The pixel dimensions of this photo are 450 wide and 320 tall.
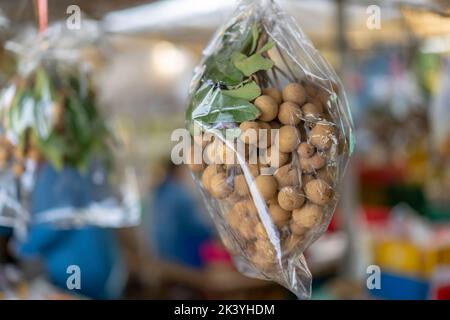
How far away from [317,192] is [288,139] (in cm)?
9

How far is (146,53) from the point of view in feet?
15.2

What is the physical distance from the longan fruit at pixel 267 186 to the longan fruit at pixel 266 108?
3.6 inches

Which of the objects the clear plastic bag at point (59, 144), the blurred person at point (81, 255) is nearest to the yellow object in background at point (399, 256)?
the blurred person at point (81, 255)

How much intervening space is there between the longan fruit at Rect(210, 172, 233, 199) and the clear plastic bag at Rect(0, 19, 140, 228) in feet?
2.04

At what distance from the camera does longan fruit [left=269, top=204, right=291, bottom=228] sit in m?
0.78

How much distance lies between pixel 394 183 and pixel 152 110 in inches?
103

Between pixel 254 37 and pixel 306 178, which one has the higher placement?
pixel 254 37

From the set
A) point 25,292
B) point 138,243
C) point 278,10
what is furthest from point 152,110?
point 278,10

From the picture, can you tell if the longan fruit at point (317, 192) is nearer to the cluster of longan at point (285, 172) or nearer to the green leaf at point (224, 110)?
the cluster of longan at point (285, 172)

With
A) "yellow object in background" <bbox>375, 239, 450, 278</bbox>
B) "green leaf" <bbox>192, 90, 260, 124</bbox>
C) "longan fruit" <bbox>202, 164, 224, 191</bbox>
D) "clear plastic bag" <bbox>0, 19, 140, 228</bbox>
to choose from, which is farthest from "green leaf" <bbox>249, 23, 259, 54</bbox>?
"yellow object in background" <bbox>375, 239, 450, 278</bbox>

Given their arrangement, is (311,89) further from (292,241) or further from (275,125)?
(292,241)

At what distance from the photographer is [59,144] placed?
51.2 inches

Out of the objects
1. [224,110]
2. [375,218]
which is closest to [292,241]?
[224,110]

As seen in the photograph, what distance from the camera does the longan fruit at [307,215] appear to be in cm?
77
